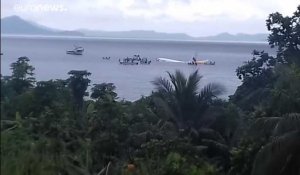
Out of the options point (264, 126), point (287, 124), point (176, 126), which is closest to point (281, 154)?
point (287, 124)

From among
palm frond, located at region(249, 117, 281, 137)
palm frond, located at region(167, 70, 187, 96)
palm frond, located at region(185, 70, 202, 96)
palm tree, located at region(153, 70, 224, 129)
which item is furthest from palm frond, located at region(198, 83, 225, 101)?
palm frond, located at region(249, 117, 281, 137)

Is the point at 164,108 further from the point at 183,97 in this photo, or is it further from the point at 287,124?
the point at 287,124

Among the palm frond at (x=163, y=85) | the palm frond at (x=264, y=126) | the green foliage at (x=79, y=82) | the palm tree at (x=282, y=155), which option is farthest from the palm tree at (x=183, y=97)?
the palm tree at (x=282, y=155)

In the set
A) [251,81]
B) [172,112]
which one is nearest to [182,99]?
[172,112]

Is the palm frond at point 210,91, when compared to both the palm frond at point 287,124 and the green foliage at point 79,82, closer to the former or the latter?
the green foliage at point 79,82

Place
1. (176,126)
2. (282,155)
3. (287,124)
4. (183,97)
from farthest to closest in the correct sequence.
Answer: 1. (176,126)
2. (183,97)
3. (287,124)
4. (282,155)

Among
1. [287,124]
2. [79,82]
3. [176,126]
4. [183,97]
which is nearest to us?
[287,124]
